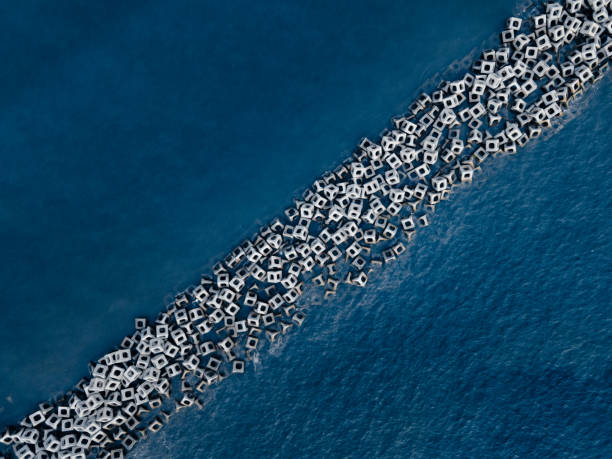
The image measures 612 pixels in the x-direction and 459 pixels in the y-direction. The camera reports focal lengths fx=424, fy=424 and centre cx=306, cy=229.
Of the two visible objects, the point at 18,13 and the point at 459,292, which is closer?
the point at 18,13

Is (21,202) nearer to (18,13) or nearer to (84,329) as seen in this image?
(84,329)

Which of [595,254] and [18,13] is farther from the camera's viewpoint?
[595,254]

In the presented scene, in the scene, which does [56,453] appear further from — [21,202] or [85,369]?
[21,202]

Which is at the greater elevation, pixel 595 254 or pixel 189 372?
pixel 189 372

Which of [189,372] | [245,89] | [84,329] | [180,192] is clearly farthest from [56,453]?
[245,89]

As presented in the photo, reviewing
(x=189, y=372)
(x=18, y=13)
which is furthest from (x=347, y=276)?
(x=18, y=13)

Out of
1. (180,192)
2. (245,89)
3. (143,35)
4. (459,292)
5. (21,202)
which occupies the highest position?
(143,35)
